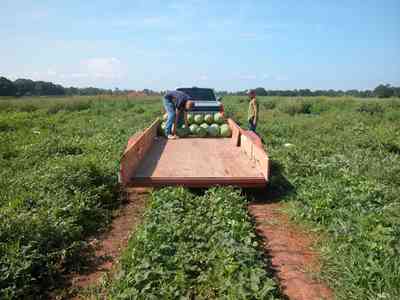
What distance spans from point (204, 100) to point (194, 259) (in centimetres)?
919

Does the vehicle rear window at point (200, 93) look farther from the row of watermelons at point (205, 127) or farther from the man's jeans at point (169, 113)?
the man's jeans at point (169, 113)

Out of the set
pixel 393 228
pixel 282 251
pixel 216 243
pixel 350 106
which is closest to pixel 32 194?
pixel 216 243

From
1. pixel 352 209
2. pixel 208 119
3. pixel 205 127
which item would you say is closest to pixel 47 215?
pixel 352 209

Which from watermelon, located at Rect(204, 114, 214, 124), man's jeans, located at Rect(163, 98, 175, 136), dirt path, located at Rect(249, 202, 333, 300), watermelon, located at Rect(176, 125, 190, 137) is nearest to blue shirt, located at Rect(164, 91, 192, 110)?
man's jeans, located at Rect(163, 98, 175, 136)

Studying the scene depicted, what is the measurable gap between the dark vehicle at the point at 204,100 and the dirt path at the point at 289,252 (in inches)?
236

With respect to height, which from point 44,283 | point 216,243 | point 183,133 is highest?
point 183,133

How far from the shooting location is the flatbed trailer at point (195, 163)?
18.6 feet

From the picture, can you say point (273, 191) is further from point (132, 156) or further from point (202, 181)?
point (132, 156)

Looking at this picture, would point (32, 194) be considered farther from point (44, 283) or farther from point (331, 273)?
point (331, 273)

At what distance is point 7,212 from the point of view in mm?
4441

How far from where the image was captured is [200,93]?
41.1ft

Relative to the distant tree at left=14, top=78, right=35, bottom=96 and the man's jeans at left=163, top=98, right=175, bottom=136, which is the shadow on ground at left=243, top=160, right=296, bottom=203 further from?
the distant tree at left=14, top=78, right=35, bottom=96

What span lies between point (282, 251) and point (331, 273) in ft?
2.24

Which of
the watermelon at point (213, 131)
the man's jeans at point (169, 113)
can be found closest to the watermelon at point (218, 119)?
the watermelon at point (213, 131)
